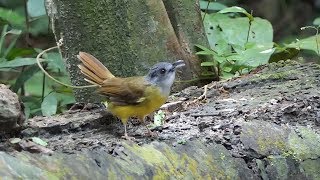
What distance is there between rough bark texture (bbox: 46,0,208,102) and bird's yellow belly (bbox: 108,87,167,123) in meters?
0.75

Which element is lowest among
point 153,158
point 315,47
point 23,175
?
point 315,47

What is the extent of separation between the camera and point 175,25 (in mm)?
4500

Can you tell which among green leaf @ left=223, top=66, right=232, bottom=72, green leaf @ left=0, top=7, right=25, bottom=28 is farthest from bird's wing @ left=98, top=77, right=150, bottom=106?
green leaf @ left=0, top=7, right=25, bottom=28

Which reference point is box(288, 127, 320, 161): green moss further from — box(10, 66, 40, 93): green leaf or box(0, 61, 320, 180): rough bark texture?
box(10, 66, 40, 93): green leaf

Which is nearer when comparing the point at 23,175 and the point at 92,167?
the point at 23,175

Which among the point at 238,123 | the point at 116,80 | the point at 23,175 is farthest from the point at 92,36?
the point at 23,175

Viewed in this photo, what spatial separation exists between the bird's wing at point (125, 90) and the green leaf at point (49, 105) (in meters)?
0.93

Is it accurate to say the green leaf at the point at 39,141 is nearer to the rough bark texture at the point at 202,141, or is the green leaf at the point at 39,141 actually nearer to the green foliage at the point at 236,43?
the rough bark texture at the point at 202,141

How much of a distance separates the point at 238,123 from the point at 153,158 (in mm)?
568

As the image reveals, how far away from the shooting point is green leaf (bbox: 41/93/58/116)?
4.39 metres

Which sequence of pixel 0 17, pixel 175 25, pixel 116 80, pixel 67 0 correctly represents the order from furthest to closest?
pixel 0 17, pixel 175 25, pixel 67 0, pixel 116 80

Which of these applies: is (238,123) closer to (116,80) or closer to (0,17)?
(116,80)

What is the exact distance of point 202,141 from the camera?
10.1ft

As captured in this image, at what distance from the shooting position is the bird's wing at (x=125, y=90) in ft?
11.1
